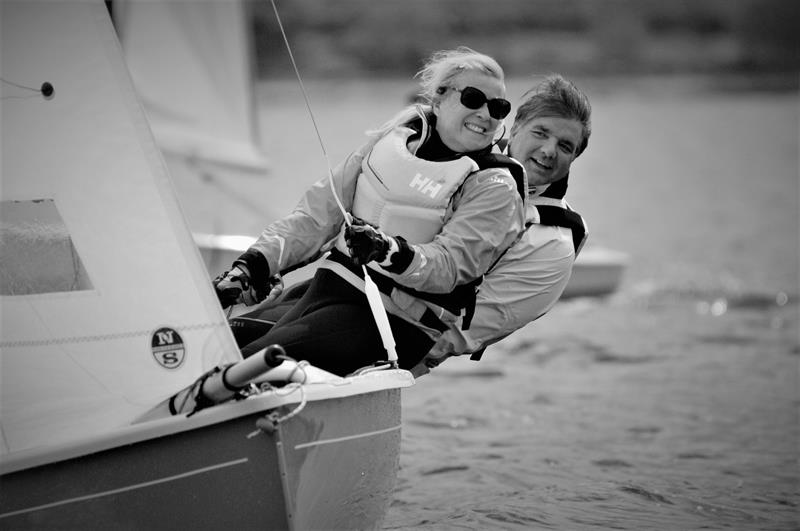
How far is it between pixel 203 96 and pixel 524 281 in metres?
6.86

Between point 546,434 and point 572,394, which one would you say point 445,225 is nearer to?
point 546,434

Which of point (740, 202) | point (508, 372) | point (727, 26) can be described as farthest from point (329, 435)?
point (727, 26)

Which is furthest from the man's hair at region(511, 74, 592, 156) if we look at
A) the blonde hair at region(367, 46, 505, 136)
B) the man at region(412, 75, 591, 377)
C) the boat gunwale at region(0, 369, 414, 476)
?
the boat gunwale at region(0, 369, 414, 476)

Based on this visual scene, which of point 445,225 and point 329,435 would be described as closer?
point 329,435

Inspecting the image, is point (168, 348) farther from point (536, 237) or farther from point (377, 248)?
point (536, 237)

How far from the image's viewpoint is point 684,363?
7969 millimetres

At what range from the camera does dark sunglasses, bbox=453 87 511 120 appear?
3396 millimetres

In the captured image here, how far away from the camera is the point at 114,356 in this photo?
3.10 m

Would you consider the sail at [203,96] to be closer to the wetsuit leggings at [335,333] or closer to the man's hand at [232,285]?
the man's hand at [232,285]

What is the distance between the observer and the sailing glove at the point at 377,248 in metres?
3.13

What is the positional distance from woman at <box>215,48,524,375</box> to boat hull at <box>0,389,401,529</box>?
0.30 meters

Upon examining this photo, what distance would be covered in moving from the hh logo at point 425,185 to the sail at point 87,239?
0.60m

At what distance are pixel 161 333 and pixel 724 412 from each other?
4.12 meters

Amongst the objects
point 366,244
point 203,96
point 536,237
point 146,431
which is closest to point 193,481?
point 146,431
